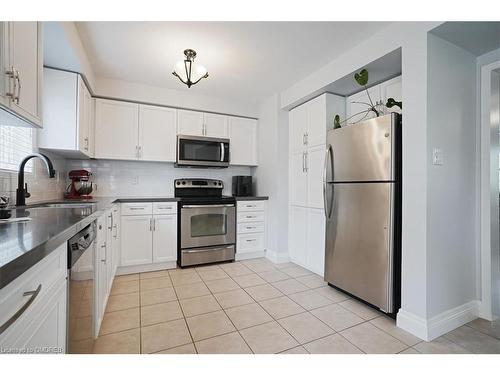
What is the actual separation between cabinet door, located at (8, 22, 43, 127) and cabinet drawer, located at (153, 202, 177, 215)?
162 centimetres

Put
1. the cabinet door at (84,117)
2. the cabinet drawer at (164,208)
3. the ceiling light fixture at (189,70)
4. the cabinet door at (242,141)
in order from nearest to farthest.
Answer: the ceiling light fixture at (189,70) < the cabinet door at (84,117) < the cabinet drawer at (164,208) < the cabinet door at (242,141)

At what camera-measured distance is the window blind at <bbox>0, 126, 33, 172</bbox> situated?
1.78 metres

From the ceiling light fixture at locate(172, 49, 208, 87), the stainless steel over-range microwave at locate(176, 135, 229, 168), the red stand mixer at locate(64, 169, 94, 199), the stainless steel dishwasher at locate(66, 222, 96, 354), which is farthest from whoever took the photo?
the stainless steel over-range microwave at locate(176, 135, 229, 168)

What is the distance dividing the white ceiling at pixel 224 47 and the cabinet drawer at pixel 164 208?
5.01ft

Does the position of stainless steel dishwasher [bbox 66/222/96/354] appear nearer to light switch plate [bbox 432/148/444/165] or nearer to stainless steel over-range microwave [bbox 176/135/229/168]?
stainless steel over-range microwave [bbox 176/135/229/168]

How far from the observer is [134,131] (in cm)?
312

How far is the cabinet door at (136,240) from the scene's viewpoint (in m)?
2.81

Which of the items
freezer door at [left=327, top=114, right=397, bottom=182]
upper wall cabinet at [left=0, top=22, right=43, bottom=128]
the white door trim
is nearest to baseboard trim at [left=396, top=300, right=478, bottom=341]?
the white door trim

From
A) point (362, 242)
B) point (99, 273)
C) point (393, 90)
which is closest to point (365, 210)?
point (362, 242)

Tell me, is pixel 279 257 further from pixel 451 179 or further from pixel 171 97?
pixel 171 97

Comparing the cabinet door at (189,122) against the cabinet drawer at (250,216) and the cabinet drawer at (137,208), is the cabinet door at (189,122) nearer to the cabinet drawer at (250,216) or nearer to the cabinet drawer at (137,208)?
the cabinet drawer at (137,208)

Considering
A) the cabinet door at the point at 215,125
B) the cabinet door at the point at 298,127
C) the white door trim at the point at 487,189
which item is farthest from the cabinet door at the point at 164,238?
the white door trim at the point at 487,189

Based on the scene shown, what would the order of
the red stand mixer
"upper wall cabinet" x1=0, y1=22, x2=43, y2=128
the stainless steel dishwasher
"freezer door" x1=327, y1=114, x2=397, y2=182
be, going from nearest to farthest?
the stainless steel dishwasher < "upper wall cabinet" x1=0, y1=22, x2=43, y2=128 < "freezer door" x1=327, y1=114, x2=397, y2=182 < the red stand mixer

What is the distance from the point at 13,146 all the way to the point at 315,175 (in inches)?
112
